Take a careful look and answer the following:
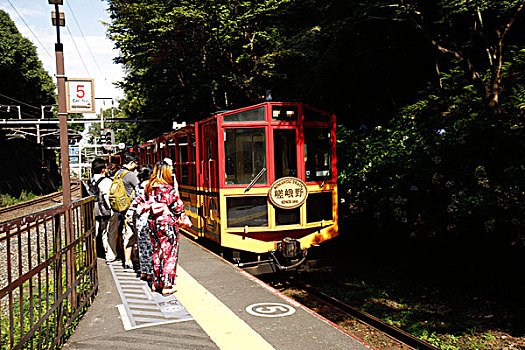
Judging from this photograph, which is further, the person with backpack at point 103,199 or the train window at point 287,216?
the train window at point 287,216

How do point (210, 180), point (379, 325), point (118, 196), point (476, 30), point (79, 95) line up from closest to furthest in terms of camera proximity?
1. point (379, 325)
2. point (79, 95)
3. point (118, 196)
4. point (210, 180)
5. point (476, 30)

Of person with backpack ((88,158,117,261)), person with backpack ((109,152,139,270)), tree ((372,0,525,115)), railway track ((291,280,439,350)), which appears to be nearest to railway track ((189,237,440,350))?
railway track ((291,280,439,350))

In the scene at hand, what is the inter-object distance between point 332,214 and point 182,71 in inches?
520

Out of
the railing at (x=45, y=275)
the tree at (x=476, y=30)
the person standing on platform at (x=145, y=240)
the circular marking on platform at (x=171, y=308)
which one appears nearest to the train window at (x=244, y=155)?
the person standing on platform at (x=145, y=240)

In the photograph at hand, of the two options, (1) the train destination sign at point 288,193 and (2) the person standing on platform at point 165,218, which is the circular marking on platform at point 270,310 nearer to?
(2) the person standing on platform at point 165,218

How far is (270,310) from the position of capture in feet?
17.3

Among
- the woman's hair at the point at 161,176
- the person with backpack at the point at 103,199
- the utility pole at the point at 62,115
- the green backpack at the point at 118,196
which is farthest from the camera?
the person with backpack at the point at 103,199

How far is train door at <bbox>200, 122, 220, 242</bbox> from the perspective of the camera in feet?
26.9

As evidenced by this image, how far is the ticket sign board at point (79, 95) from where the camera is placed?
258 inches

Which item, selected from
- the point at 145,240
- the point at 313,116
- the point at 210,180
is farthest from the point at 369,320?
the point at 313,116

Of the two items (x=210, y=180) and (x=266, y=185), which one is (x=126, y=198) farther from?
(x=266, y=185)

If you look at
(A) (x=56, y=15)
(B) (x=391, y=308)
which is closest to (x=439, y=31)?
(B) (x=391, y=308)

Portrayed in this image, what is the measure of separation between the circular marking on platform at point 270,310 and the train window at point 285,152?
3124 millimetres

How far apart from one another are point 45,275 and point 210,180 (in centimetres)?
458
